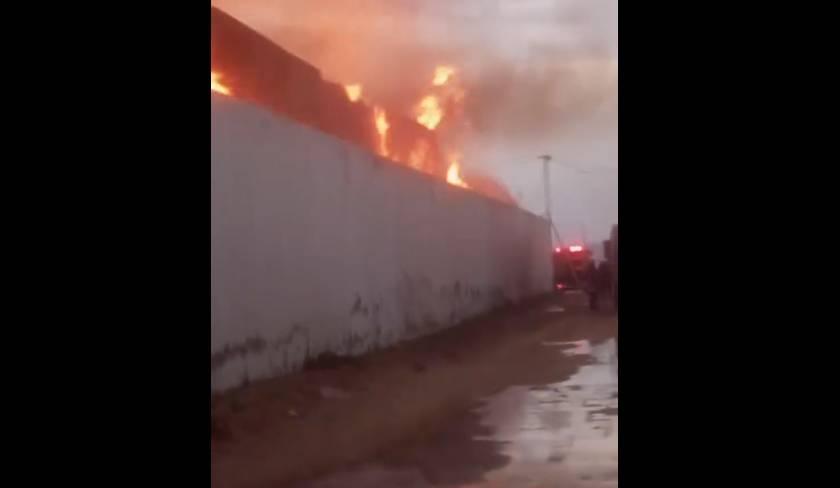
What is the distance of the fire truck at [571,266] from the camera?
6.50 feet

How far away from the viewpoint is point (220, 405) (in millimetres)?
1852

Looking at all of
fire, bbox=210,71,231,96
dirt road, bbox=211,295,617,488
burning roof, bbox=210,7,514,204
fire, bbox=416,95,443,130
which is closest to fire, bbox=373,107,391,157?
burning roof, bbox=210,7,514,204

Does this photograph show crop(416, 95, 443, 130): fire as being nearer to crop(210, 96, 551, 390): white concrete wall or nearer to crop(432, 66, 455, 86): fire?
crop(432, 66, 455, 86): fire

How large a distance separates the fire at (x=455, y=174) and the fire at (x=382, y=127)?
0.21 meters

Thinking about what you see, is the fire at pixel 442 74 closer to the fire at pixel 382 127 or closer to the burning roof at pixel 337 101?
the burning roof at pixel 337 101

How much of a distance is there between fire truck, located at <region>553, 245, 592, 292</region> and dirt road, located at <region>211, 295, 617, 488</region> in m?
0.05

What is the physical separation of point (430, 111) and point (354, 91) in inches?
8.9

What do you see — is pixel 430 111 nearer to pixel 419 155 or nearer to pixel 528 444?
pixel 419 155

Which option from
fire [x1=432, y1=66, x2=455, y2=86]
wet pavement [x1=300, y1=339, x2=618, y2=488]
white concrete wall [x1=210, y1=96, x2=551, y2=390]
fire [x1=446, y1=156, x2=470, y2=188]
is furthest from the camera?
fire [x1=446, y1=156, x2=470, y2=188]

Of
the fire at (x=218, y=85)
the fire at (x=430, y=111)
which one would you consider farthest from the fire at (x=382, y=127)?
the fire at (x=218, y=85)

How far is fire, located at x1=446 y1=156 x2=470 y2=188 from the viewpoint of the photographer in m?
2.17
